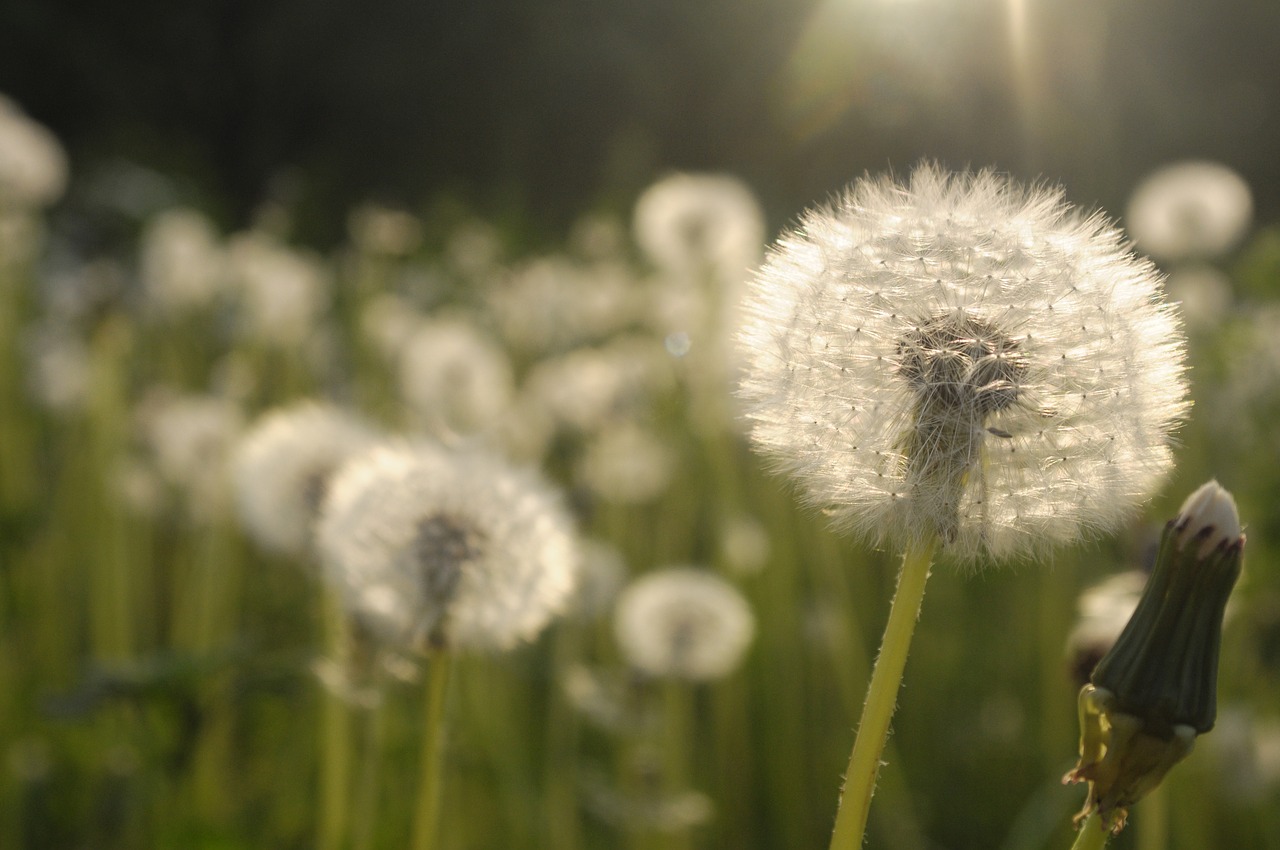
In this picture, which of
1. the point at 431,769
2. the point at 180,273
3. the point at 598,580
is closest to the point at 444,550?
the point at 431,769

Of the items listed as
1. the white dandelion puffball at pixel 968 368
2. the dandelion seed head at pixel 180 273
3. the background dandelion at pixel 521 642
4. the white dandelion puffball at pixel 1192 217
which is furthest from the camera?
the dandelion seed head at pixel 180 273

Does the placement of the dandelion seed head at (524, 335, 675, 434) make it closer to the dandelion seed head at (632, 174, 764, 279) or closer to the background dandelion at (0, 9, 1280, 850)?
the background dandelion at (0, 9, 1280, 850)

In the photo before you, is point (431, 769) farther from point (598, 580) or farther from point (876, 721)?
point (598, 580)

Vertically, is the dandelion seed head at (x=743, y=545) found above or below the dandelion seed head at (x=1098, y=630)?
above

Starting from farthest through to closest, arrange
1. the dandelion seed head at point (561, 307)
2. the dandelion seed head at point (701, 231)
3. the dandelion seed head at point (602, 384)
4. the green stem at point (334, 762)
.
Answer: the dandelion seed head at point (561, 307) < the dandelion seed head at point (701, 231) < the dandelion seed head at point (602, 384) < the green stem at point (334, 762)

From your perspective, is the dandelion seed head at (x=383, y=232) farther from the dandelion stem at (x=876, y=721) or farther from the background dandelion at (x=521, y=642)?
the dandelion stem at (x=876, y=721)

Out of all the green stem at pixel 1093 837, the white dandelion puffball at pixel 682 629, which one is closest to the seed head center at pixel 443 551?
the green stem at pixel 1093 837
